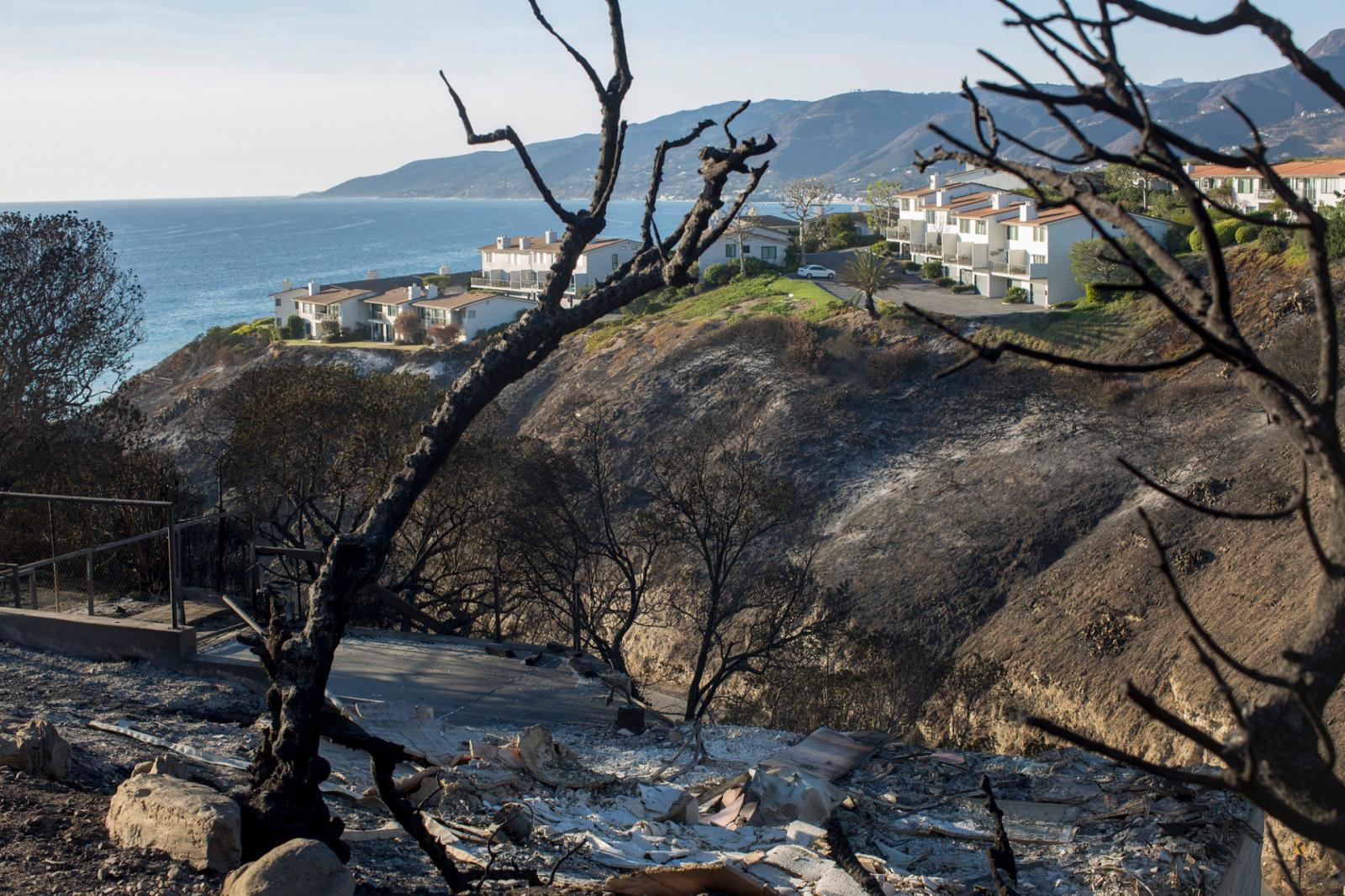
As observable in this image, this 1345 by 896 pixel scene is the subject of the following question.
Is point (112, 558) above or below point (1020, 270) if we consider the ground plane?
below

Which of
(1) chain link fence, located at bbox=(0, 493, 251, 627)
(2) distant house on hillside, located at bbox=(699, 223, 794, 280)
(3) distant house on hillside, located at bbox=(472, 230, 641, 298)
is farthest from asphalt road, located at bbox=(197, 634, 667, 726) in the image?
(3) distant house on hillside, located at bbox=(472, 230, 641, 298)

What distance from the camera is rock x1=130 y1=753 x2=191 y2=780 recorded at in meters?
6.58

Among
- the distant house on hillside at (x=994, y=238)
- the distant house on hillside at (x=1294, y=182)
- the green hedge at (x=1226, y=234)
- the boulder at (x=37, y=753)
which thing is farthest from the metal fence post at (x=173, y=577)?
the distant house on hillside at (x=1294, y=182)

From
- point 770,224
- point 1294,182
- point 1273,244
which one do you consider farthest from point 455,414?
point 770,224

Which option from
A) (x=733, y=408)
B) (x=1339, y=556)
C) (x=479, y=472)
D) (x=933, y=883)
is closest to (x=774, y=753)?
(x=933, y=883)

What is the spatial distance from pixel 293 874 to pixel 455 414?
2.52 meters

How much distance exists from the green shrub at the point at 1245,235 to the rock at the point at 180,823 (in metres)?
50.8

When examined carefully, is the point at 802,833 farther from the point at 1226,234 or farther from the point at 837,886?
the point at 1226,234

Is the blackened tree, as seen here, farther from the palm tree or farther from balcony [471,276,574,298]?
balcony [471,276,574,298]

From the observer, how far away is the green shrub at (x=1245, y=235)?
48.8 metres

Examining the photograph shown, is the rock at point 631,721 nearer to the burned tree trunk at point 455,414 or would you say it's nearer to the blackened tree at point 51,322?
the burned tree trunk at point 455,414

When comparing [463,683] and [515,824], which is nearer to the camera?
[515,824]

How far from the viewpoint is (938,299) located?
57.6 m

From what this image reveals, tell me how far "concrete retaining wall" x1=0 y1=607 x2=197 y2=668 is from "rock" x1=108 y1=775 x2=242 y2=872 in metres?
4.77
